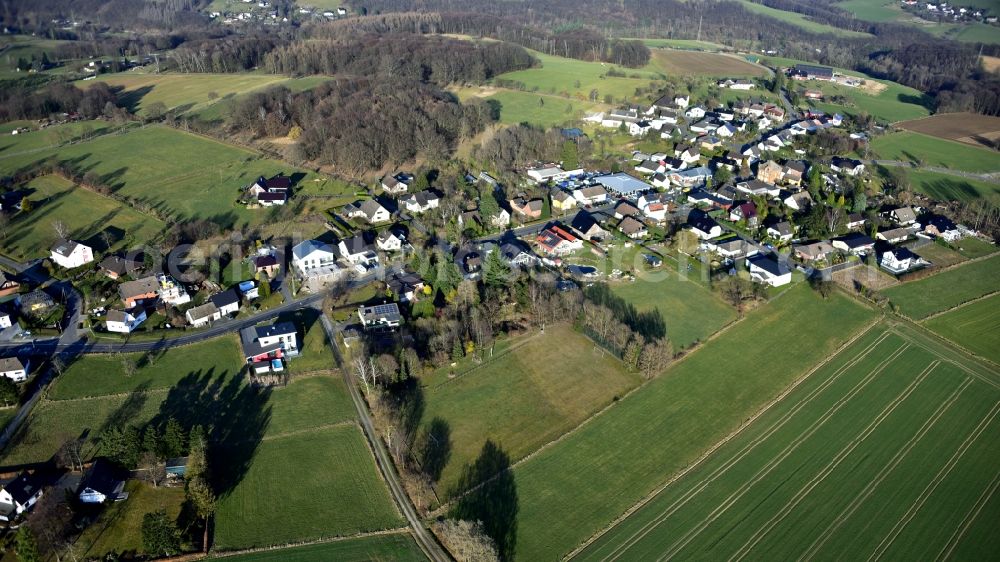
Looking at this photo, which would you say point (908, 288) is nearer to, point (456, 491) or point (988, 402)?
point (988, 402)

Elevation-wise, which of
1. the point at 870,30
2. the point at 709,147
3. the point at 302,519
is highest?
the point at 870,30

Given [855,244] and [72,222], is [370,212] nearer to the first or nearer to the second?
[72,222]

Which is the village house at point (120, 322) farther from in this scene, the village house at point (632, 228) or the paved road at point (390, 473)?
the village house at point (632, 228)

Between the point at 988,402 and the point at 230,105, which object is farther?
the point at 230,105

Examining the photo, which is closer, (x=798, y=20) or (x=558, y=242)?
(x=558, y=242)

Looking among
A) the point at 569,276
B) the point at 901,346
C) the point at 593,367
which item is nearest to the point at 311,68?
the point at 569,276

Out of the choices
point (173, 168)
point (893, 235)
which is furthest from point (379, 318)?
point (893, 235)
